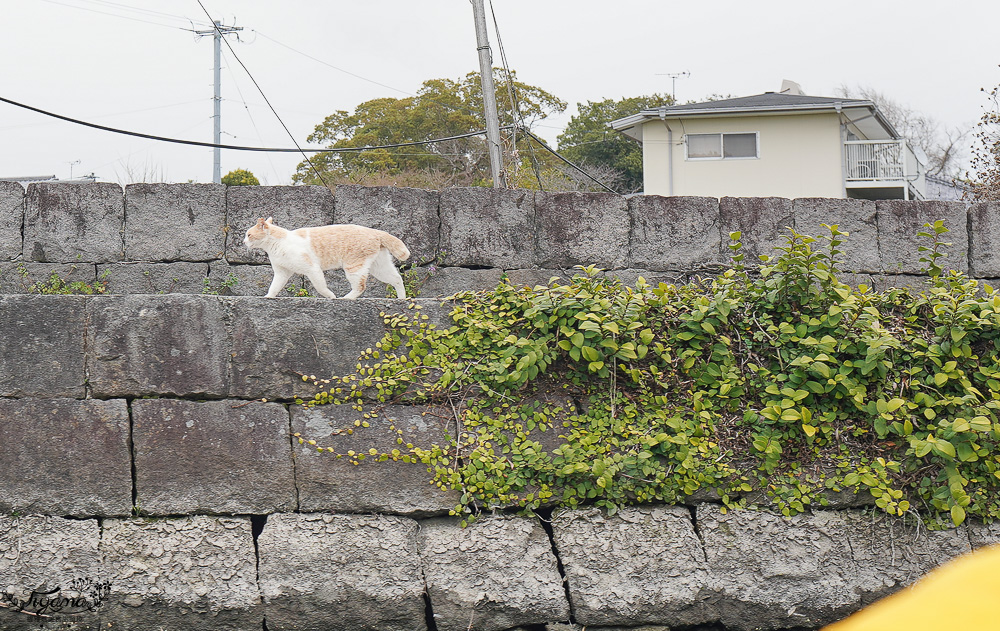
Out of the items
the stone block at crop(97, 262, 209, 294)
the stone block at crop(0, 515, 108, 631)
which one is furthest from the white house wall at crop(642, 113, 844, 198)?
the stone block at crop(0, 515, 108, 631)

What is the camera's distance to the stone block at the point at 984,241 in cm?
692

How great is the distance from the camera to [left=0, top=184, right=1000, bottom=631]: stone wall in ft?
12.7

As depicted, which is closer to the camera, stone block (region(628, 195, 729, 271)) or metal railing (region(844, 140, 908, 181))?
stone block (region(628, 195, 729, 271))

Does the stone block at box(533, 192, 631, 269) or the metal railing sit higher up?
the metal railing

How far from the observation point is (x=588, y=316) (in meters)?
4.11

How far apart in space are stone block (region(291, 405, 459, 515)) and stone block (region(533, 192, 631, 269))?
2996 millimetres

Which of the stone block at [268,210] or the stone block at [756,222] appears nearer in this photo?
the stone block at [268,210]

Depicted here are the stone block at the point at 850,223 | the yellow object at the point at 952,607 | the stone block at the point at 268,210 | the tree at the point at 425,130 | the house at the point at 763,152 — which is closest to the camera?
the yellow object at the point at 952,607

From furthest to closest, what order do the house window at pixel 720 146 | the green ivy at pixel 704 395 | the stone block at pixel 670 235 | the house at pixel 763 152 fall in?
the house window at pixel 720 146 < the house at pixel 763 152 < the stone block at pixel 670 235 < the green ivy at pixel 704 395

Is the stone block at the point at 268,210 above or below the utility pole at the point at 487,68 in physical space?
below

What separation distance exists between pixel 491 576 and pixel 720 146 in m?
16.4

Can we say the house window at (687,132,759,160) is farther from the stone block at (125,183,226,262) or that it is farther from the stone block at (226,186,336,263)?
the stone block at (125,183,226,262)

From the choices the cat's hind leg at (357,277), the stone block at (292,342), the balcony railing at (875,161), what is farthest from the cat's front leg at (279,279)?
the balcony railing at (875,161)

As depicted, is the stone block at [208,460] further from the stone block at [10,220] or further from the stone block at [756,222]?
the stone block at [756,222]
